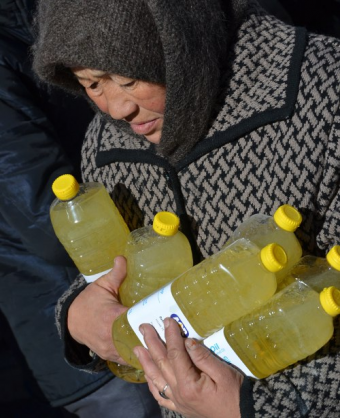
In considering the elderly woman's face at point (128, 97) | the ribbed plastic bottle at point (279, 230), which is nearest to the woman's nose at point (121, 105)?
the elderly woman's face at point (128, 97)

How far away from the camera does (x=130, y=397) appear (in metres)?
2.67

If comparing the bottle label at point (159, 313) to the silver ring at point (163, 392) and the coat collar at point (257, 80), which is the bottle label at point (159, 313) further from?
the coat collar at point (257, 80)

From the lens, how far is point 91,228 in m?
1.79

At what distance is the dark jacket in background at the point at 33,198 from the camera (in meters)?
2.34

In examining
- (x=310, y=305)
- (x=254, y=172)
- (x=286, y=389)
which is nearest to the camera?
(x=310, y=305)

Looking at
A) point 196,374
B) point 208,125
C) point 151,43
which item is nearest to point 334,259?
point 196,374

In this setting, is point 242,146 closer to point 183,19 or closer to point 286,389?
point 183,19

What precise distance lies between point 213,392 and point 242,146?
674 millimetres

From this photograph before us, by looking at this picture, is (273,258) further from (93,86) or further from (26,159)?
(26,159)

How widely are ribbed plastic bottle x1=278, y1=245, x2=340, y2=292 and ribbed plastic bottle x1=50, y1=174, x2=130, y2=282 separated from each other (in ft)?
1.80

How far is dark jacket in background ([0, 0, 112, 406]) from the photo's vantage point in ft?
7.68

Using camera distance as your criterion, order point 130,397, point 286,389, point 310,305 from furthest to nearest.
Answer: point 130,397 < point 286,389 < point 310,305

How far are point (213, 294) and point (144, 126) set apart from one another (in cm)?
54

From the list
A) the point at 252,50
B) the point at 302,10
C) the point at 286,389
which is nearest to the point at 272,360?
the point at 286,389
